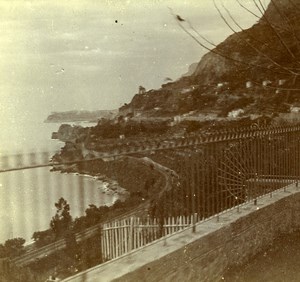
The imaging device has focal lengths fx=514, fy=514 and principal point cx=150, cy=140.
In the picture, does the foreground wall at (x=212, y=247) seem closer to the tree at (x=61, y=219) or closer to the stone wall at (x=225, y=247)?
the stone wall at (x=225, y=247)

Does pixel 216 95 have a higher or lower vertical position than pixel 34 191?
higher

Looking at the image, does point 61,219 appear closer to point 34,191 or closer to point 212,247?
point 34,191

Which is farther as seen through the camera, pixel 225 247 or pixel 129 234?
pixel 225 247

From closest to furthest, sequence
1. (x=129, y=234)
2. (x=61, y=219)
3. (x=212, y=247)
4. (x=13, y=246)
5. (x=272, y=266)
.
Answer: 1. (x=13, y=246)
2. (x=61, y=219)
3. (x=129, y=234)
4. (x=212, y=247)
5. (x=272, y=266)

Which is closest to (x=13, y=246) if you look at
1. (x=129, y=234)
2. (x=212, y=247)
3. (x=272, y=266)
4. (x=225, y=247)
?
(x=129, y=234)

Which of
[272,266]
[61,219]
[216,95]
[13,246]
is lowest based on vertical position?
[272,266]

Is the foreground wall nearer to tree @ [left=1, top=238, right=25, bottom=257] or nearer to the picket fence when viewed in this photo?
the picket fence
